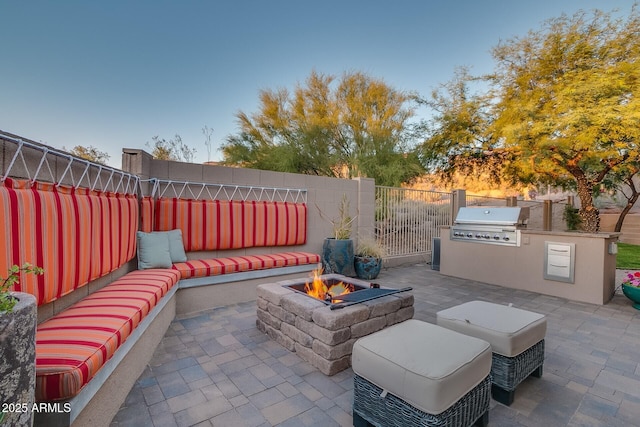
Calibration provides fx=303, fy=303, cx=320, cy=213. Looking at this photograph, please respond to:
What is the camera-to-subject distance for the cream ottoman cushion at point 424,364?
4.62ft

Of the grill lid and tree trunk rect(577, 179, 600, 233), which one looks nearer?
the grill lid

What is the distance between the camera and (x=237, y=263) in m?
3.94

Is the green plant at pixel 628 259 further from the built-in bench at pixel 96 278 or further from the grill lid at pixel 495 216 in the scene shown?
the built-in bench at pixel 96 278

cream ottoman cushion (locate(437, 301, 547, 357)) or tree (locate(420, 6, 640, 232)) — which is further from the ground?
tree (locate(420, 6, 640, 232))

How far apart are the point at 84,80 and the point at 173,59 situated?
1.86 metres

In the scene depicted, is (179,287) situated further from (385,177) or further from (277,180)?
(385,177)

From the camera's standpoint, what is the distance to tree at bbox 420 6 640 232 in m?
6.55

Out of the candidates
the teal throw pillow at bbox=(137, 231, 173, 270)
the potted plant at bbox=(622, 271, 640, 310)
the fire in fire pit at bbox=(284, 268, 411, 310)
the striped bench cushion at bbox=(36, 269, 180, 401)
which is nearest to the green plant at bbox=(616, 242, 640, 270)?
the potted plant at bbox=(622, 271, 640, 310)

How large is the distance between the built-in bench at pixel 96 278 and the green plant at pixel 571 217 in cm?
1262

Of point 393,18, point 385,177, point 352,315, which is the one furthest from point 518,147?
point 352,315

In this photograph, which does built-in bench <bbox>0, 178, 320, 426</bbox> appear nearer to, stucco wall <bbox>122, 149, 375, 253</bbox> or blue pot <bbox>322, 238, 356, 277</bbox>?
stucco wall <bbox>122, 149, 375, 253</bbox>

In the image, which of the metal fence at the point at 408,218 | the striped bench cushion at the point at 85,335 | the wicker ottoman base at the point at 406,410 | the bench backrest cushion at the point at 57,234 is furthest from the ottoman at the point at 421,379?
the metal fence at the point at 408,218

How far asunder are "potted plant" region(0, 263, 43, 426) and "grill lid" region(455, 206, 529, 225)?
557 centimetres

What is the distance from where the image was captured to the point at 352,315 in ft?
8.08
